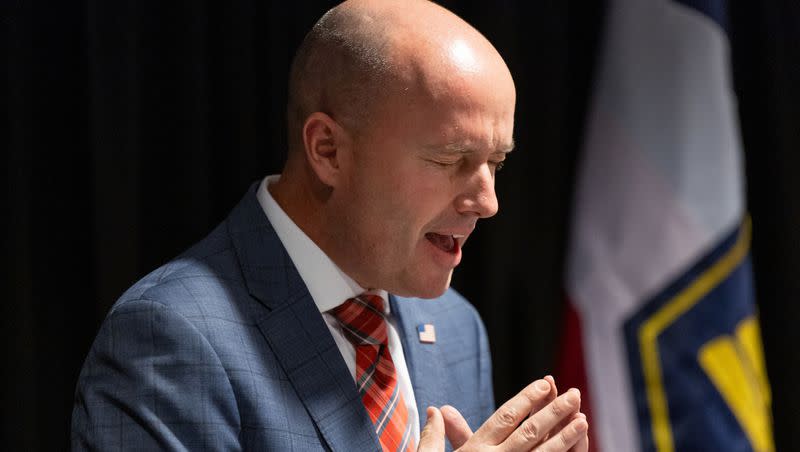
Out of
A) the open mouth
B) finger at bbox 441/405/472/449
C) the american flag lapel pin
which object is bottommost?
finger at bbox 441/405/472/449

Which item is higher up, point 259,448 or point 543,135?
point 543,135

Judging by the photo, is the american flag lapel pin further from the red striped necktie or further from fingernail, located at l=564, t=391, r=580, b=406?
fingernail, located at l=564, t=391, r=580, b=406

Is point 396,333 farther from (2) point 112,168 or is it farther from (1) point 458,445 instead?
(2) point 112,168

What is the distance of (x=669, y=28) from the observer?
235cm

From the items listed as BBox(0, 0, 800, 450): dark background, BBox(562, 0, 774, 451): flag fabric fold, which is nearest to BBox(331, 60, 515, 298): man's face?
BBox(0, 0, 800, 450): dark background

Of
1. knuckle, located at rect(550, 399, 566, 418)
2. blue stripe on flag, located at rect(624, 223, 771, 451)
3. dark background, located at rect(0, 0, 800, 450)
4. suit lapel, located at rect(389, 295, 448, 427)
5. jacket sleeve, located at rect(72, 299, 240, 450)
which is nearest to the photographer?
jacket sleeve, located at rect(72, 299, 240, 450)

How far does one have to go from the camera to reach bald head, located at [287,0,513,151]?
4.59 ft

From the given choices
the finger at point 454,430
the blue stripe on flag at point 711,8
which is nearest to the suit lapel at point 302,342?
the finger at point 454,430

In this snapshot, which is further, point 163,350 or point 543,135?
point 543,135

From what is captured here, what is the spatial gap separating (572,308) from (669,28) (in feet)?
2.39

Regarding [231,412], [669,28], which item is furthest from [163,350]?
[669,28]

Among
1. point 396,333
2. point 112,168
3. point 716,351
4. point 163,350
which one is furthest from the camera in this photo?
point 716,351

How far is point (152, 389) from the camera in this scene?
1.24m

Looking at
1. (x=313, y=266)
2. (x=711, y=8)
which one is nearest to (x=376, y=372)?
(x=313, y=266)
